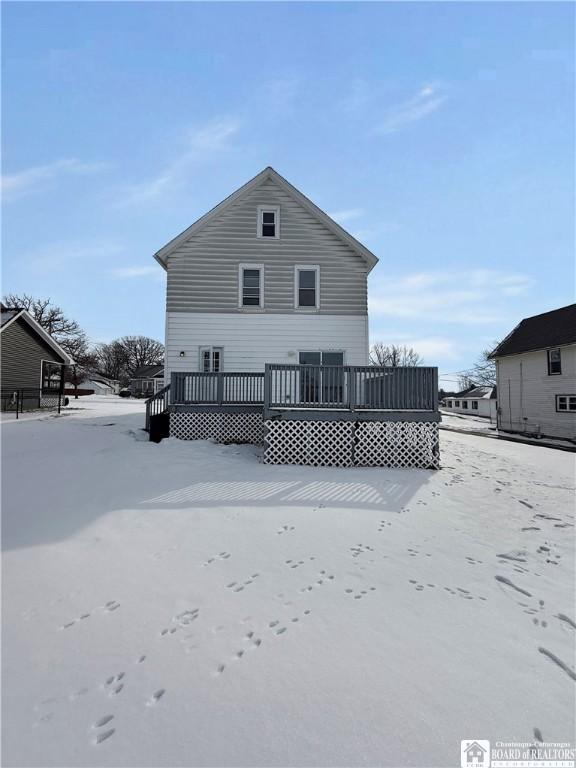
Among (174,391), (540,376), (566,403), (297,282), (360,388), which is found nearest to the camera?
(360,388)

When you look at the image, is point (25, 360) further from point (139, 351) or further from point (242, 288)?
point (139, 351)

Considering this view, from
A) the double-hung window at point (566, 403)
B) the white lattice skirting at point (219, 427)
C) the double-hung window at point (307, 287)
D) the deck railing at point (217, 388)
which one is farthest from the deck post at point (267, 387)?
the double-hung window at point (566, 403)

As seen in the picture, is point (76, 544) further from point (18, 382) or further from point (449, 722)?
point (18, 382)

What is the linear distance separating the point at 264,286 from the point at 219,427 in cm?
543

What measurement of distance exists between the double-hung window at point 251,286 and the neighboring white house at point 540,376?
18818 mm

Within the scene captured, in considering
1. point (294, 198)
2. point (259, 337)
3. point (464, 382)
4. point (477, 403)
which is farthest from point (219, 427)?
point (464, 382)

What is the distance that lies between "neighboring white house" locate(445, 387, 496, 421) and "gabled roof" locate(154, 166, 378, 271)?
37.7 meters

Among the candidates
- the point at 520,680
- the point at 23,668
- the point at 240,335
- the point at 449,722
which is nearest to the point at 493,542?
the point at 520,680

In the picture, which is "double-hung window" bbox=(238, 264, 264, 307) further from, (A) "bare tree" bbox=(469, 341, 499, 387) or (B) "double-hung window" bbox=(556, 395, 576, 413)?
(A) "bare tree" bbox=(469, 341, 499, 387)

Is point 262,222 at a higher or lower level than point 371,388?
higher

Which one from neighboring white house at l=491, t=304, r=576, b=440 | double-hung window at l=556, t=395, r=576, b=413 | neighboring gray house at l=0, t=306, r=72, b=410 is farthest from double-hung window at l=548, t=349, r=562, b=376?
neighboring gray house at l=0, t=306, r=72, b=410

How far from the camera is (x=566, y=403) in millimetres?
22812

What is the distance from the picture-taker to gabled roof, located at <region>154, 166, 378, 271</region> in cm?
1348

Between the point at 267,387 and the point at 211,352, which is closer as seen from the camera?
the point at 267,387
